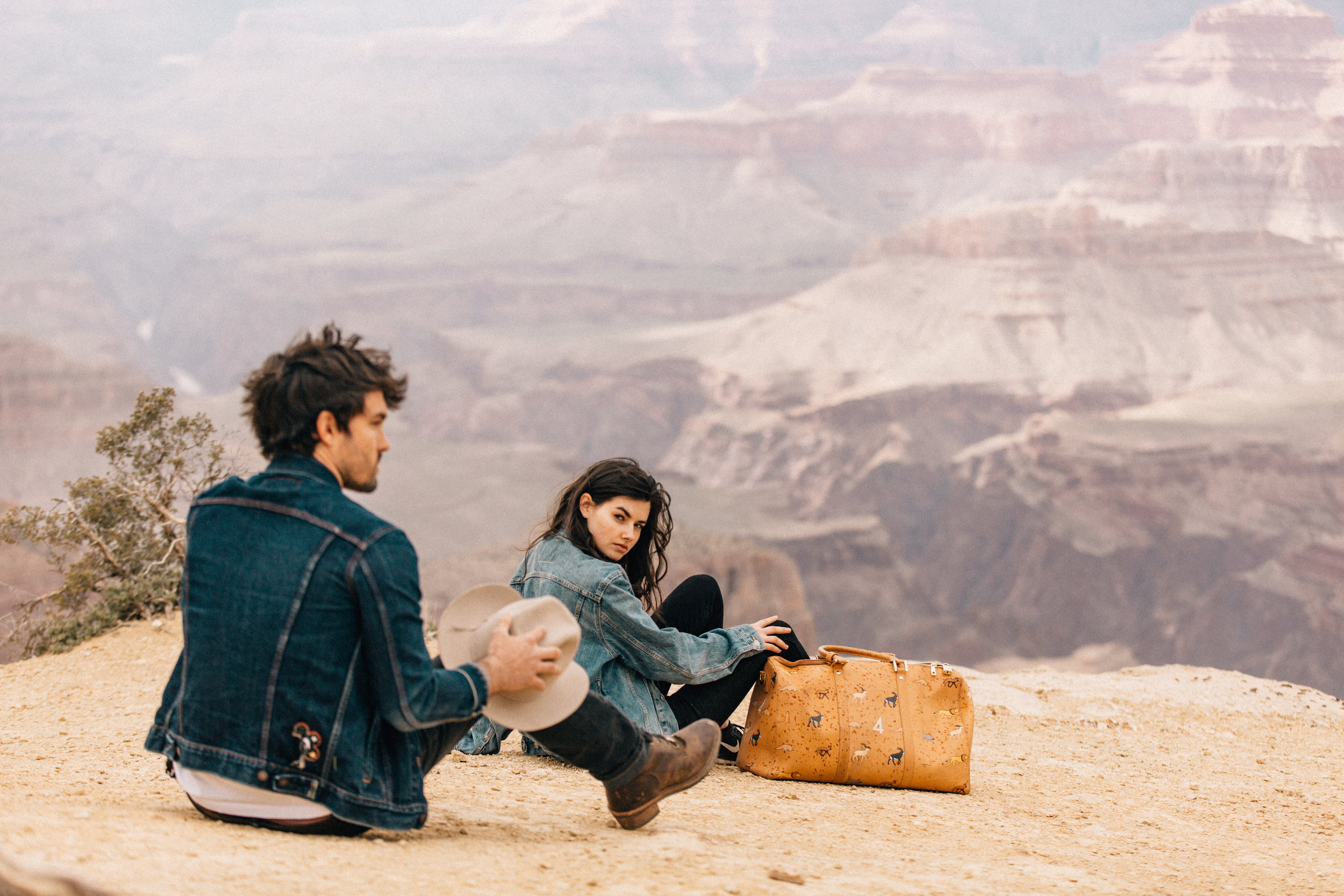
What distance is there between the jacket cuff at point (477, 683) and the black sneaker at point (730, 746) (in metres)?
2.12

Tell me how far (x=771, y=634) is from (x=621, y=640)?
2.29 feet

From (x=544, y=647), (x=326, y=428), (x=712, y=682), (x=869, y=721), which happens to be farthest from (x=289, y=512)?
(x=869, y=721)

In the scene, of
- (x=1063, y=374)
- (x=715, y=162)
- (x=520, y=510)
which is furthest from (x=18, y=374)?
(x=715, y=162)

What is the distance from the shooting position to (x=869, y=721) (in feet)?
15.1

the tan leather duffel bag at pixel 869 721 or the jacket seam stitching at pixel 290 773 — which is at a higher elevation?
the tan leather duffel bag at pixel 869 721

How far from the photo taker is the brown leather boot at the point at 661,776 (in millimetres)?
3457

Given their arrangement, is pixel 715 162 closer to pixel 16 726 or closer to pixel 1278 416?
pixel 1278 416

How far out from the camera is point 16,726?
5.36m

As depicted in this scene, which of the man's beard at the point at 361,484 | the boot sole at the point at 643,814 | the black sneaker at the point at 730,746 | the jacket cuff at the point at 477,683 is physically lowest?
the boot sole at the point at 643,814

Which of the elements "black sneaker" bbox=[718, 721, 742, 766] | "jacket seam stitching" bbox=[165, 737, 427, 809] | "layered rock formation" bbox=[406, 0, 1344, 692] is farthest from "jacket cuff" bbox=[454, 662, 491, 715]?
"layered rock formation" bbox=[406, 0, 1344, 692]

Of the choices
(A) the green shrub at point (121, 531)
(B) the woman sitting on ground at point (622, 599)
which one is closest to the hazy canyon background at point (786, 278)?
(A) the green shrub at point (121, 531)

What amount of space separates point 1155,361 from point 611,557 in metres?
Answer: 61.2

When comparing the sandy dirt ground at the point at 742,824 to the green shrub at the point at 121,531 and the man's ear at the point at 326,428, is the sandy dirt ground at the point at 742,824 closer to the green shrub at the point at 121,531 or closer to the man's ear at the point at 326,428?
the green shrub at the point at 121,531

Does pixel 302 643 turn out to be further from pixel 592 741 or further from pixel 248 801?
pixel 592 741
